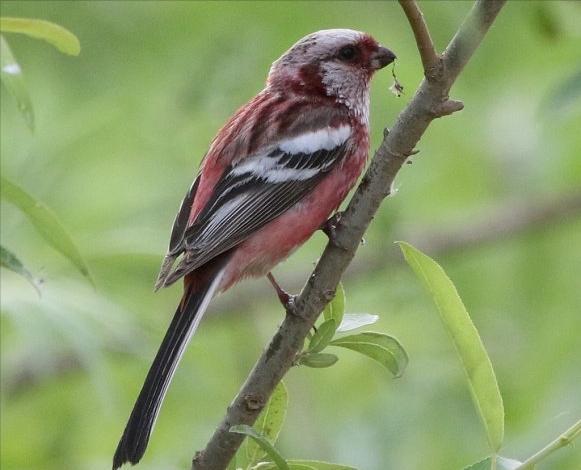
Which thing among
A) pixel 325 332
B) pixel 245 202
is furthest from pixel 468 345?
pixel 245 202

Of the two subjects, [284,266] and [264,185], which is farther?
[284,266]

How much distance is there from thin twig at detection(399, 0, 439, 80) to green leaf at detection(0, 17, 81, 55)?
3.17 feet

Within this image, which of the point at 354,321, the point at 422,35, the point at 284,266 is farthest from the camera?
the point at 284,266

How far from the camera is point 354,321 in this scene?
3258mm

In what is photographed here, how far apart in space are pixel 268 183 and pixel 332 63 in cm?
99

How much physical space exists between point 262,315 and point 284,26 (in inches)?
76.6

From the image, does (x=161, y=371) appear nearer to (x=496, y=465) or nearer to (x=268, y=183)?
(x=268, y=183)

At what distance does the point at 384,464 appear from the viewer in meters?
5.20

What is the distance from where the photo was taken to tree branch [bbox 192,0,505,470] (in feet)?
10.0

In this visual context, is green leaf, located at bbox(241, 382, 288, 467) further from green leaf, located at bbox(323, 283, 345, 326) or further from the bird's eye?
the bird's eye

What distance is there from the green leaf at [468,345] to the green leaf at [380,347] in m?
0.31

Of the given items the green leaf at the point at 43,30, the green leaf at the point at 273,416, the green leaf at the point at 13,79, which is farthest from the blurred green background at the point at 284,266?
the green leaf at the point at 43,30

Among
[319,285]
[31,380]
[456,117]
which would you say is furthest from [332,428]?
[319,285]

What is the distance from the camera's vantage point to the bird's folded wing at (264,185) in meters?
4.61
